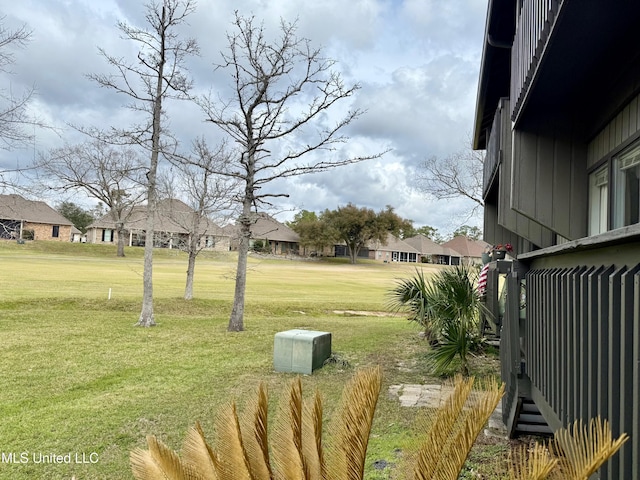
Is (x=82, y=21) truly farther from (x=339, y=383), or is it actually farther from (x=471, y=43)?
(x=339, y=383)

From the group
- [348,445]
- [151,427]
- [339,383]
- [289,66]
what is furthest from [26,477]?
[289,66]

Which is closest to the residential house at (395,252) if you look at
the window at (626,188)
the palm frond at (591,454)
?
the window at (626,188)

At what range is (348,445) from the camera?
162 cm

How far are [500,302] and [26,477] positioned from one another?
7385 mm

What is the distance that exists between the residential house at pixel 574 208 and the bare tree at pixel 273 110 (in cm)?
493

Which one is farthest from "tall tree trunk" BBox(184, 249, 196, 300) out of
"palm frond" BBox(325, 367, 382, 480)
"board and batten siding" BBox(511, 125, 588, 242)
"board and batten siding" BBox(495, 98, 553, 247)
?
"palm frond" BBox(325, 367, 382, 480)

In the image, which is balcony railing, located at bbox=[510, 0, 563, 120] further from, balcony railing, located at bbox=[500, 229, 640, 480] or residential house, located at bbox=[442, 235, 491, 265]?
residential house, located at bbox=[442, 235, 491, 265]

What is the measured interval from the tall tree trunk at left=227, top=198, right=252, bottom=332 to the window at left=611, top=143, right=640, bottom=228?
869cm

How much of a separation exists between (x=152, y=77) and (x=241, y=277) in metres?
6.17

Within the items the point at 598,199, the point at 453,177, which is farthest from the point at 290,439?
the point at 453,177

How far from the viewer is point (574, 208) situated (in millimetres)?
5594

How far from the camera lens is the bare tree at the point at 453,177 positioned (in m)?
31.0

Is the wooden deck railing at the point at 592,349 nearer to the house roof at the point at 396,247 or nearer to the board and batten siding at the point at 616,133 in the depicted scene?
the board and batten siding at the point at 616,133

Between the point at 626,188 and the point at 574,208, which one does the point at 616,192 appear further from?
the point at 574,208
